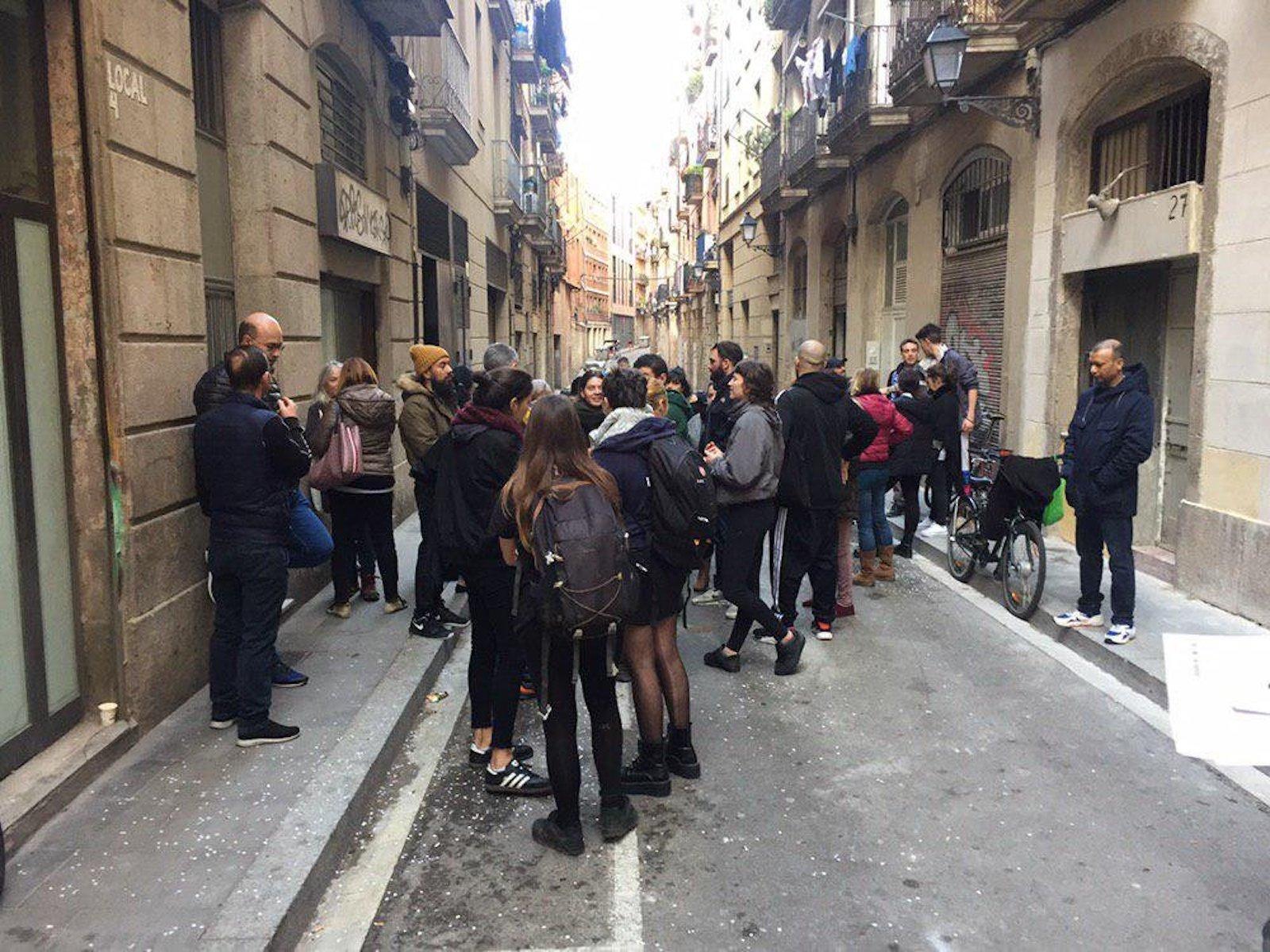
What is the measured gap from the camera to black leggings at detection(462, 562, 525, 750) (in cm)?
422

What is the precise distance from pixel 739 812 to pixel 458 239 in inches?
501

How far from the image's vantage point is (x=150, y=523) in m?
4.72

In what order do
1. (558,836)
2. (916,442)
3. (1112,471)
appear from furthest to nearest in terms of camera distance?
(916,442) → (1112,471) → (558,836)

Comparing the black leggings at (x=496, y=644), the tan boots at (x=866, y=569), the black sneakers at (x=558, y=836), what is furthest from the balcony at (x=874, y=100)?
the black sneakers at (x=558, y=836)

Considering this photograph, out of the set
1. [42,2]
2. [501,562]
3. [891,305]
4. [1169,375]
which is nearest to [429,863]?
[501,562]

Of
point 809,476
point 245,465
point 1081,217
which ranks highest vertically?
point 1081,217

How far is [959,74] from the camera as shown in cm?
1041

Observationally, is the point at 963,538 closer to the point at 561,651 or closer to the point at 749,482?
the point at 749,482

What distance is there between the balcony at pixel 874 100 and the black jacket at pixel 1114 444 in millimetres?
8187

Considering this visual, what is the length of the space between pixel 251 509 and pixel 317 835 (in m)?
1.53

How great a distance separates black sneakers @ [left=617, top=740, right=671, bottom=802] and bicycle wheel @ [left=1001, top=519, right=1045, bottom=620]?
3647mm

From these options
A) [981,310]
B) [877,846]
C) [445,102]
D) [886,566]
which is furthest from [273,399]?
[981,310]

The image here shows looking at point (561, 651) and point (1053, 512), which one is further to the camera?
point (1053, 512)

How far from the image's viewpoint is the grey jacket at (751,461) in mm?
5559
